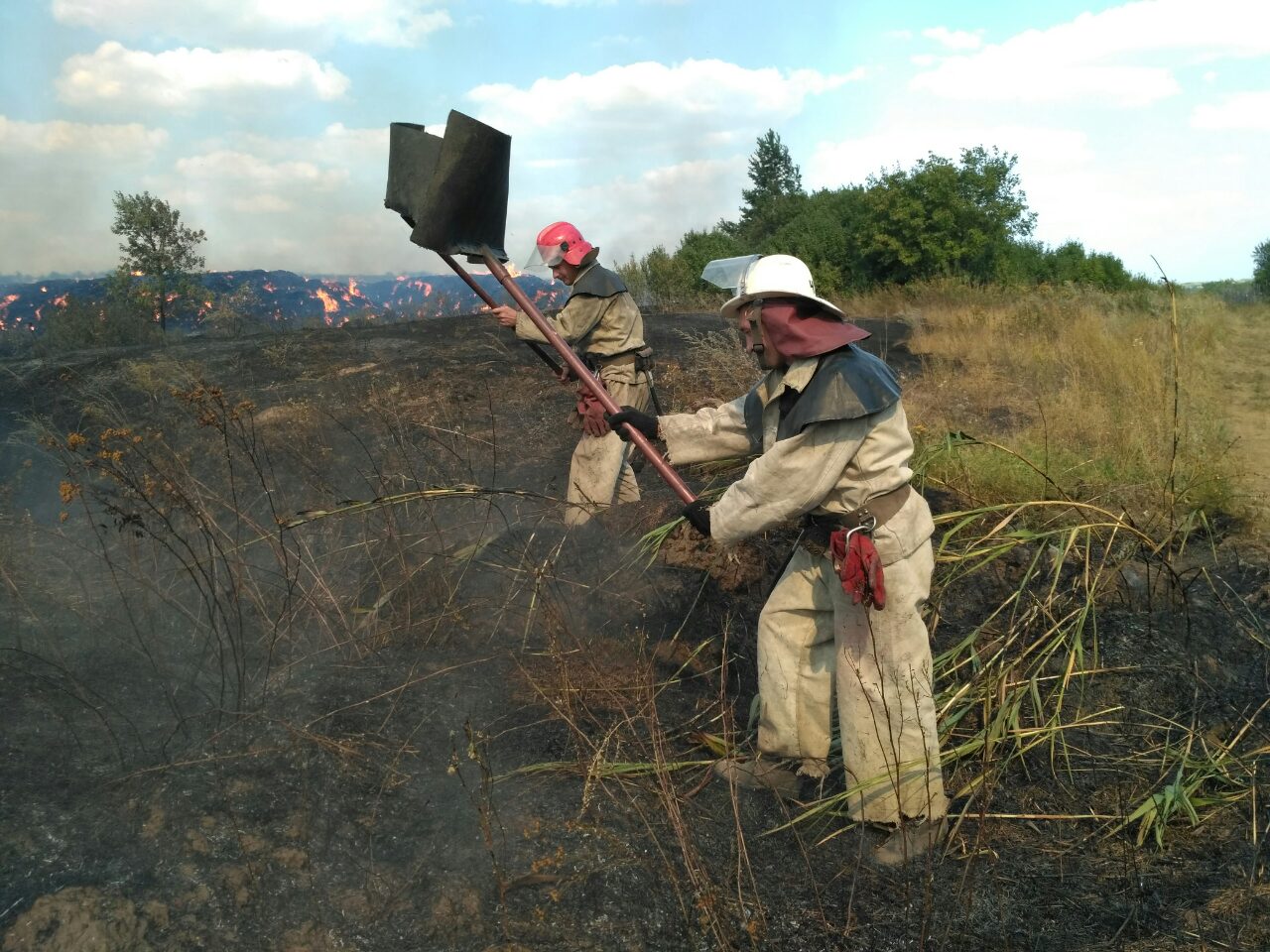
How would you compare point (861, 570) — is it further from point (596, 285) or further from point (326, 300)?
point (326, 300)

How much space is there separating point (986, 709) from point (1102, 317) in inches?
478

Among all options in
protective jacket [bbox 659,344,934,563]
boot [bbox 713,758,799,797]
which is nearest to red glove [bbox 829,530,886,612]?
protective jacket [bbox 659,344,934,563]

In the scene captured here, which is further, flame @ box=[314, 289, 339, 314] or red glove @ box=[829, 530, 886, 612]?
flame @ box=[314, 289, 339, 314]

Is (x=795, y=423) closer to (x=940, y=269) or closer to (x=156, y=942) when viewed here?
(x=156, y=942)

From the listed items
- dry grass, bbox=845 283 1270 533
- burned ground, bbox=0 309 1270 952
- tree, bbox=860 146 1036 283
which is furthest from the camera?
tree, bbox=860 146 1036 283

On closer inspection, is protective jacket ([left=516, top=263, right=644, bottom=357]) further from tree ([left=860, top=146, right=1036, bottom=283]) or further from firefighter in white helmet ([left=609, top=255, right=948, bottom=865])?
tree ([left=860, top=146, right=1036, bottom=283])

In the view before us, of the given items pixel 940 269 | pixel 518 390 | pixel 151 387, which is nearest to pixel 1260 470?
pixel 518 390

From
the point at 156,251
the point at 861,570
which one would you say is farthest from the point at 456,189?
the point at 156,251

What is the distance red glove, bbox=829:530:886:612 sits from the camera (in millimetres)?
2996

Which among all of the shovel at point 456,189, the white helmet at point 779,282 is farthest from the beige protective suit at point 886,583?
the shovel at point 456,189

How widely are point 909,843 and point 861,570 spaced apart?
911 millimetres

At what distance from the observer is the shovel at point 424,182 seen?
4246 mm

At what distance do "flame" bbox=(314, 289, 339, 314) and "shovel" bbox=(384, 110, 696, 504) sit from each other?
→ 12657 mm

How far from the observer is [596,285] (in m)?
5.68
